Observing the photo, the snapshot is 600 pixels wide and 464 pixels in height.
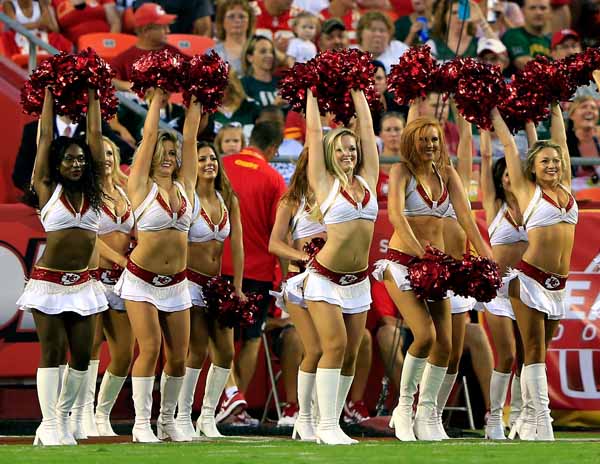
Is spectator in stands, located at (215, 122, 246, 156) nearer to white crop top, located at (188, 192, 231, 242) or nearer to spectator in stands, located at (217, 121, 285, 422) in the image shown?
spectator in stands, located at (217, 121, 285, 422)

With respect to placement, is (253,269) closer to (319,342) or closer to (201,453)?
(319,342)

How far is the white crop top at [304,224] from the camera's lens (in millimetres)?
9625

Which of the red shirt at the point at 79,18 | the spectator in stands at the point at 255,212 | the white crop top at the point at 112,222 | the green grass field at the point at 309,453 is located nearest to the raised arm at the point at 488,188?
the spectator in stands at the point at 255,212

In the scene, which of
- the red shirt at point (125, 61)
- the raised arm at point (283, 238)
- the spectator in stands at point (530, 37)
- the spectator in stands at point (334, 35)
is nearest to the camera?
the raised arm at point (283, 238)

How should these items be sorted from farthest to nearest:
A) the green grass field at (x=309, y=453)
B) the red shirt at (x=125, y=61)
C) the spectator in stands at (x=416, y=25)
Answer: the spectator in stands at (x=416, y=25), the red shirt at (x=125, y=61), the green grass field at (x=309, y=453)

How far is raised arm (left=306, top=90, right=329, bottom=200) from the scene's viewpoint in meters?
8.81

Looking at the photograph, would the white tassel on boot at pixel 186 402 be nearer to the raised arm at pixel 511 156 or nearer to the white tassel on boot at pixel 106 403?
the white tassel on boot at pixel 106 403

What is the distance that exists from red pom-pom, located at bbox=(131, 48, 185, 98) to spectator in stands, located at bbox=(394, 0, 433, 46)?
19.0 feet

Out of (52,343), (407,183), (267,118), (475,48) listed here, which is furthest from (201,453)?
(475,48)

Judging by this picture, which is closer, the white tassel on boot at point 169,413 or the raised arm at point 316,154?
the raised arm at point 316,154

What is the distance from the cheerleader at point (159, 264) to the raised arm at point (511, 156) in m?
1.96

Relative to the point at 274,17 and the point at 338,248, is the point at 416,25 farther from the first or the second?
the point at 338,248

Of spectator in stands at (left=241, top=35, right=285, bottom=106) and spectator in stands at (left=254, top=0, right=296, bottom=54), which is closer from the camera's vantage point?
spectator in stands at (left=241, top=35, right=285, bottom=106)

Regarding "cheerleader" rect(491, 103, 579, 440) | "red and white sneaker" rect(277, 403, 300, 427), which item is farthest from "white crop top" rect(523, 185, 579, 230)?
"red and white sneaker" rect(277, 403, 300, 427)
